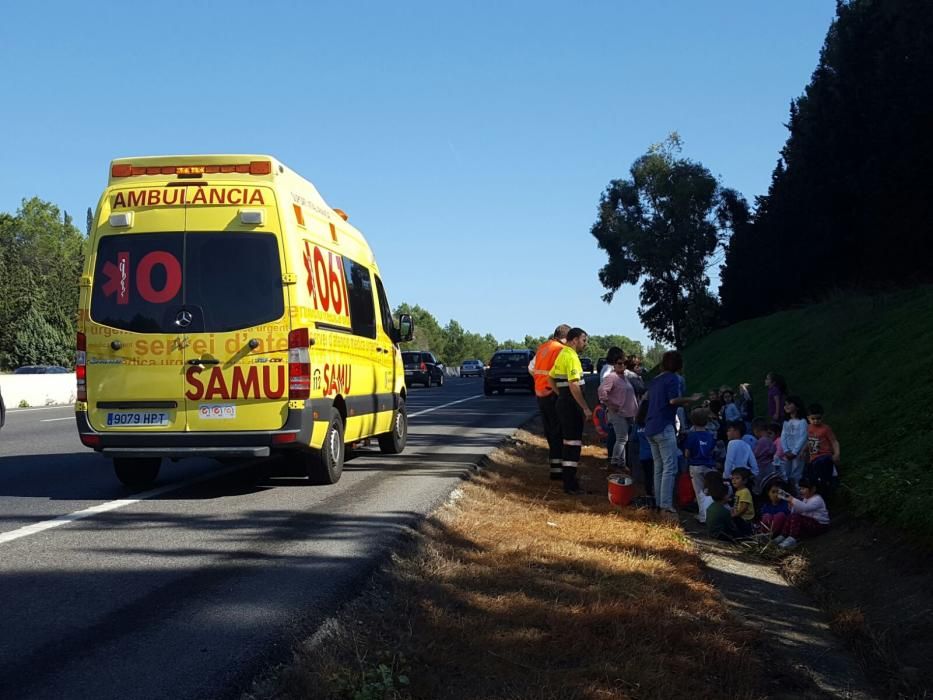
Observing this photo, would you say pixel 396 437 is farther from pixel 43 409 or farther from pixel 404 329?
pixel 43 409

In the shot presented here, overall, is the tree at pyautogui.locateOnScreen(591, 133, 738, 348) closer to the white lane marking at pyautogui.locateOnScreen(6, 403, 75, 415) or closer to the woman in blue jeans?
the white lane marking at pyautogui.locateOnScreen(6, 403, 75, 415)

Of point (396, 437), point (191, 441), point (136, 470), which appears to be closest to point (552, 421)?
point (396, 437)

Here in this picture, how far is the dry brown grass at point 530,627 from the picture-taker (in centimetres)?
454

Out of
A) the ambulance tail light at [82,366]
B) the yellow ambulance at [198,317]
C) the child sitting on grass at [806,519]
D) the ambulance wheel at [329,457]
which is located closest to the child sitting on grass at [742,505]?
the child sitting on grass at [806,519]

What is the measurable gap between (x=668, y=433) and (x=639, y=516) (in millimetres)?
1110

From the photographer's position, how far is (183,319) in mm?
9430

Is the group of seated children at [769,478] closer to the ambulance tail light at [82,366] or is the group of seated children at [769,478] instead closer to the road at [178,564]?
the road at [178,564]

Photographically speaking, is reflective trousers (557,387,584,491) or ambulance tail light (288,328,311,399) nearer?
ambulance tail light (288,328,311,399)

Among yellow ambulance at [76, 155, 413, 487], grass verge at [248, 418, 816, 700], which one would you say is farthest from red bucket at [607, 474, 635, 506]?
yellow ambulance at [76, 155, 413, 487]

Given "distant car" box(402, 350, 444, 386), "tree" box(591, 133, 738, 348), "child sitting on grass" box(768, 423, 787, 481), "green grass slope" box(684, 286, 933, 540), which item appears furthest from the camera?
"tree" box(591, 133, 738, 348)

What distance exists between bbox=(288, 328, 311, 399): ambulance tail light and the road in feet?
3.48

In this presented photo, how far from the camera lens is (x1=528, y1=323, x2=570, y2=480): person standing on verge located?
11.4m

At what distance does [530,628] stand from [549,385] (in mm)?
6186

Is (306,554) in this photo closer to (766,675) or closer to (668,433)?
(766,675)
